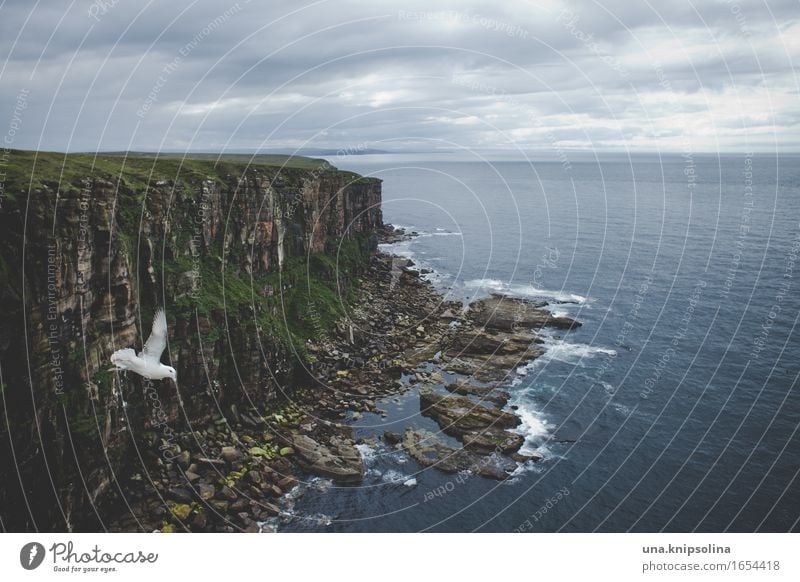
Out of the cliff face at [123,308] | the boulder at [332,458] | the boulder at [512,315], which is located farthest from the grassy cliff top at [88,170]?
the boulder at [512,315]

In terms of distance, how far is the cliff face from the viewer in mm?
33906

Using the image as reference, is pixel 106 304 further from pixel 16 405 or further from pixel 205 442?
pixel 205 442

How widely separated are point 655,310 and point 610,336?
12715 mm

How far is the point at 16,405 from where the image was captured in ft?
107

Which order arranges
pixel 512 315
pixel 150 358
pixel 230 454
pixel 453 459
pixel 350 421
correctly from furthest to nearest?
pixel 512 315 < pixel 350 421 < pixel 453 459 < pixel 230 454 < pixel 150 358

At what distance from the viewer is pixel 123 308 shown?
136 feet

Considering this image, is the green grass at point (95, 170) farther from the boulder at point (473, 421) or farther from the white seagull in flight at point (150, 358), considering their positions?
the boulder at point (473, 421)

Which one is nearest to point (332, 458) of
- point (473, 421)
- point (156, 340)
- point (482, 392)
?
point (473, 421)

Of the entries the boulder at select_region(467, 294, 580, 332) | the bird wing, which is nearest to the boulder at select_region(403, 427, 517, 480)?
the bird wing

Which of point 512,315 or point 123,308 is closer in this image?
point 123,308

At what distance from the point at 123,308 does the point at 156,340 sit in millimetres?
5750

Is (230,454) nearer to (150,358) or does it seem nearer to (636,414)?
A: (150,358)

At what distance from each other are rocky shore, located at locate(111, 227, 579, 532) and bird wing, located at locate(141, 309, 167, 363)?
857cm

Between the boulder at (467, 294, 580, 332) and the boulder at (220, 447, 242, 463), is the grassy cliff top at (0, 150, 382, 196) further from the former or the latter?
the boulder at (467, 294, 580, 332)
